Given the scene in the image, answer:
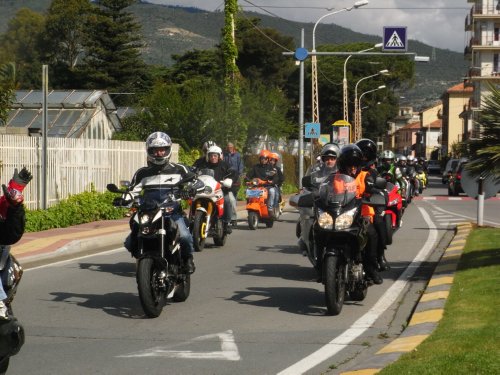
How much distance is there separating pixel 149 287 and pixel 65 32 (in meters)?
84.8

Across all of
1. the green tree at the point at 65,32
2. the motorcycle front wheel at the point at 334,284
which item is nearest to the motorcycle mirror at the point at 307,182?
the motorcycle front wheel at the point at 334,284

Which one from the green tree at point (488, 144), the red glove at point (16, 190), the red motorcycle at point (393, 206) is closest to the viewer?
the red glove at point (16, 190)

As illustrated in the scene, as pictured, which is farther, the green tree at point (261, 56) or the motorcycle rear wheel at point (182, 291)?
the green tree at point (261, 56)

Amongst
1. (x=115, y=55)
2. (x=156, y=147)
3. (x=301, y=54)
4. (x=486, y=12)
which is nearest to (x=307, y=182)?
(x=156, y=147)

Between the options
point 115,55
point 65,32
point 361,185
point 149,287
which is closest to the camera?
point 149,287

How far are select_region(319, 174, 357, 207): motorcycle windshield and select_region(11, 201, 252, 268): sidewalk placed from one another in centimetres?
630

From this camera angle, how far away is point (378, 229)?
11.5 metres

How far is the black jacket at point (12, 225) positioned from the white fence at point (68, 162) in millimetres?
14689

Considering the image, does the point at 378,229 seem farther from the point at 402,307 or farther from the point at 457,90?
the point at 457,90

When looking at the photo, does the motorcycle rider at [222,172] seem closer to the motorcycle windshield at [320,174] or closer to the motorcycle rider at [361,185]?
the motorcycle windshield at [320,174]

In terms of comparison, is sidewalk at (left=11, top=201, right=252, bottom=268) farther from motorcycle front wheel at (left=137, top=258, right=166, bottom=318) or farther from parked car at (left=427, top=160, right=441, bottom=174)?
parked car at (left=427, top=160, right=441, bottom=174)

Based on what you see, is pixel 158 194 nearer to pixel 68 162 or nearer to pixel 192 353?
pixel 192 353

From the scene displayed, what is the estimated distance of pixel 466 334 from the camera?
8305mm

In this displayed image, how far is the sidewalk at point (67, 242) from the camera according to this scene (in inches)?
625
